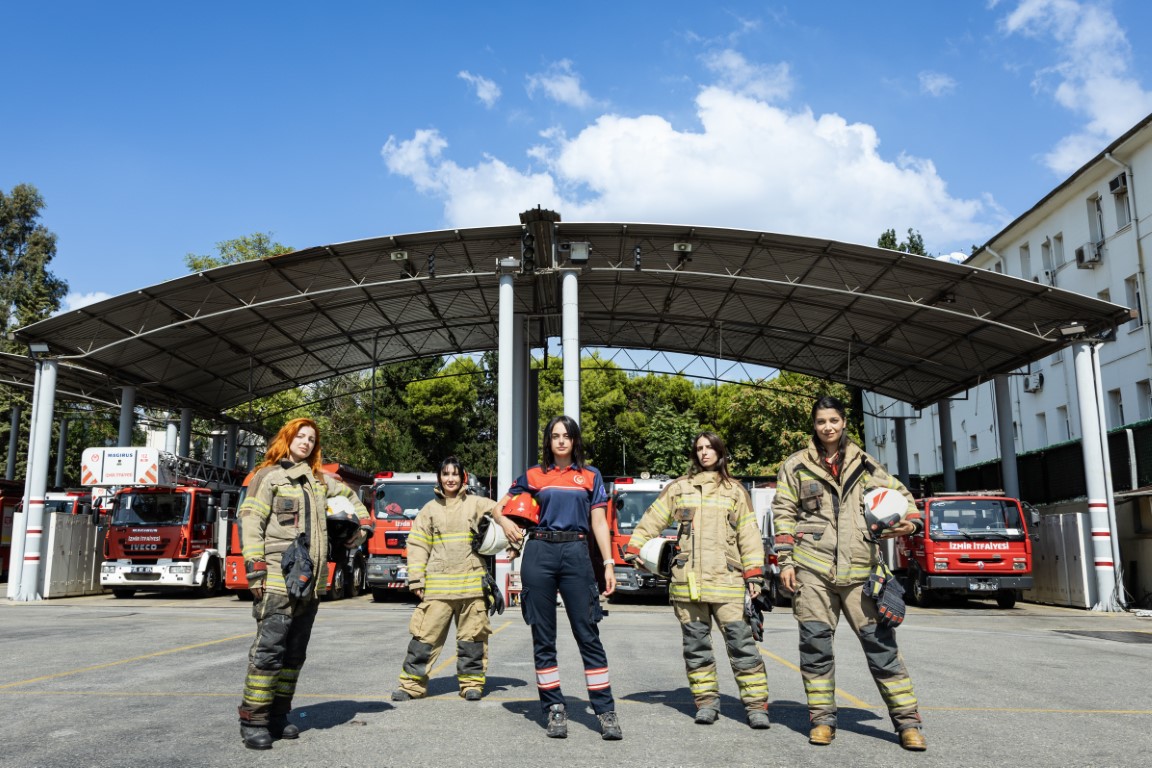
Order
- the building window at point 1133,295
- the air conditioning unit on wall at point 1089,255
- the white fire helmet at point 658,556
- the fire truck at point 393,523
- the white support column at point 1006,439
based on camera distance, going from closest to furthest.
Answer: the white fire helmet at point 658,556 → the fire truck at point 393,523 → the white support column at point 1006,439 → the building window at point 1133,295 → the air conditioning unit on wall at point 1089,255

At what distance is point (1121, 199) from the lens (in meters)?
27.9

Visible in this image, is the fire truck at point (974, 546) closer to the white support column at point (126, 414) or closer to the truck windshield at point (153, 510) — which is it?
the truck windshield at point (153, 510)

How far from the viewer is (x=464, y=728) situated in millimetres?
5586

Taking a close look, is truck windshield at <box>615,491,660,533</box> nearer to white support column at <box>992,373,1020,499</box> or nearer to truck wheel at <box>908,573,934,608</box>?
truck wheel at <box>908,573,934,608</box>

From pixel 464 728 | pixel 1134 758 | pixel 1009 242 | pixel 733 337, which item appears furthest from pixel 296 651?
pixel 1009 242

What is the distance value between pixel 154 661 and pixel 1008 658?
8704 millimetres

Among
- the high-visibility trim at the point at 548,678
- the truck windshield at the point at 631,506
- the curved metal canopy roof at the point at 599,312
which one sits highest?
the curved metal canopy roof at the point at 599,312

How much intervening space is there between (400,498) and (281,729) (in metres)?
15.6

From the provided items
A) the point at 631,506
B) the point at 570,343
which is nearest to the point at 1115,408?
the point at 631,506

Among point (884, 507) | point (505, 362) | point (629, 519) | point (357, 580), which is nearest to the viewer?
point (884, 507)

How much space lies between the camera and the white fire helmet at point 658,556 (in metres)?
6.00

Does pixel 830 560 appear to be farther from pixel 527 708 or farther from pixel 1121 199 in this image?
pixel 1121 199

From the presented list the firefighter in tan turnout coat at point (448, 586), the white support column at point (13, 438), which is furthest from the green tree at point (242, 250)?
the firefighter in tan turnout coat at point (448, 586)

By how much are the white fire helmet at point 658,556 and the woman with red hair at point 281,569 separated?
2029 mm
